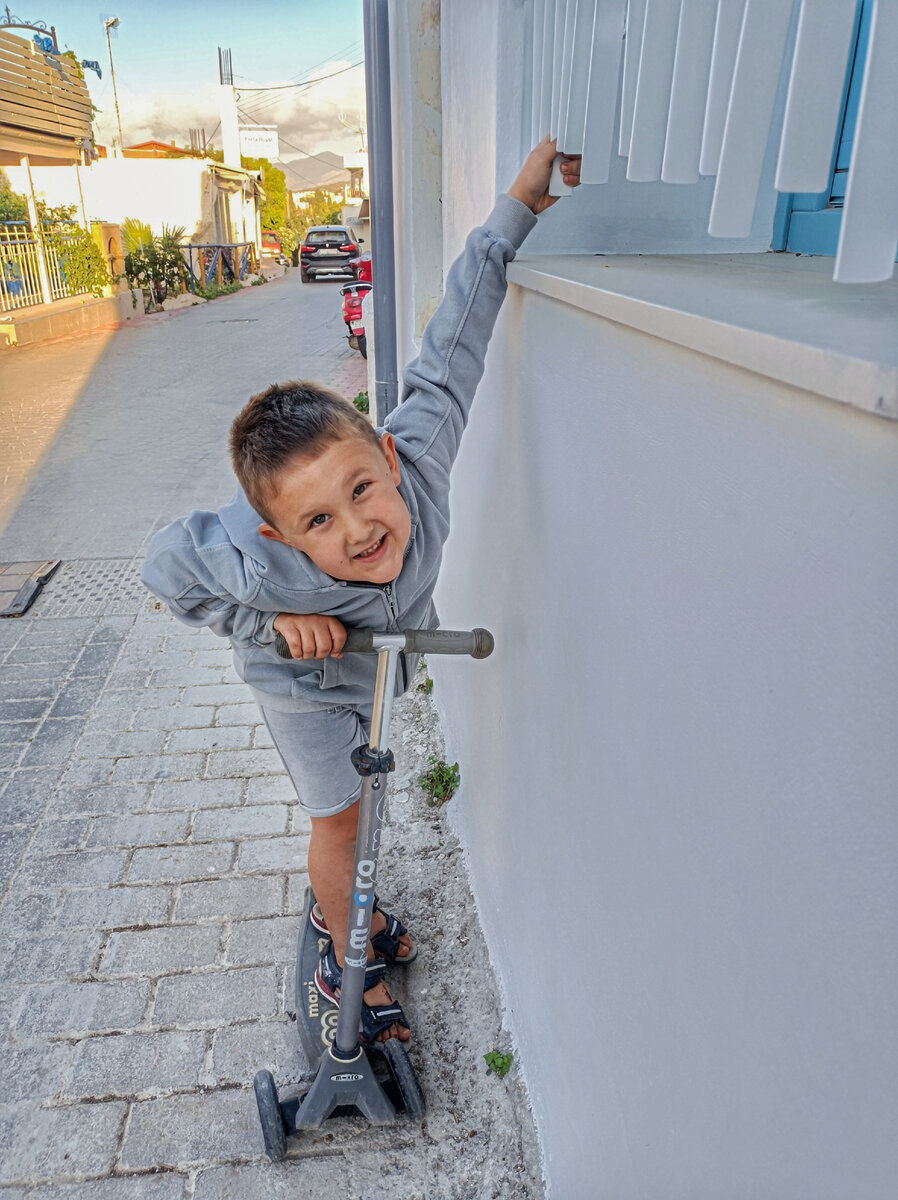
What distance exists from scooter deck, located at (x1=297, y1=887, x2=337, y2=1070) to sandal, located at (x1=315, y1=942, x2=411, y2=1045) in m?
0.03

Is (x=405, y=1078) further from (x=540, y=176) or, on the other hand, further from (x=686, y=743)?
(x=540, y=176)

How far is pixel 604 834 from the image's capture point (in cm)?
140

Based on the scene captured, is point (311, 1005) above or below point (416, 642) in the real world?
below

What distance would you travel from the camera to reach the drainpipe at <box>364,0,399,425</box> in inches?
182

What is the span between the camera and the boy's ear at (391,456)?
5.87ft

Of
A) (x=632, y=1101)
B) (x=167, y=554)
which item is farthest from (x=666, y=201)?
(x=632, y=1101)

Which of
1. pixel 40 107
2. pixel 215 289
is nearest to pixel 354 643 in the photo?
pixel 40 107

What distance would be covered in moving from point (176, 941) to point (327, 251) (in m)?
28.4

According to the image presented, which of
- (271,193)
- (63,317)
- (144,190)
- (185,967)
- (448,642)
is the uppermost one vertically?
(271,193)

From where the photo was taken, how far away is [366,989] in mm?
2373

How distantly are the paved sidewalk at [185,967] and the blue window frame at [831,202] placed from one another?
6.50 ft

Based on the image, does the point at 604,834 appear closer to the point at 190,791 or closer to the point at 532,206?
the point at 532,206

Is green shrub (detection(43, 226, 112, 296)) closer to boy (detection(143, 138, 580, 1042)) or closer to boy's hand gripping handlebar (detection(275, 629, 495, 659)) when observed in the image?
boy (detection(143, 138, 580, 1042))

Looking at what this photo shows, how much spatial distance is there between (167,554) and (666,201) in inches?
50.7
